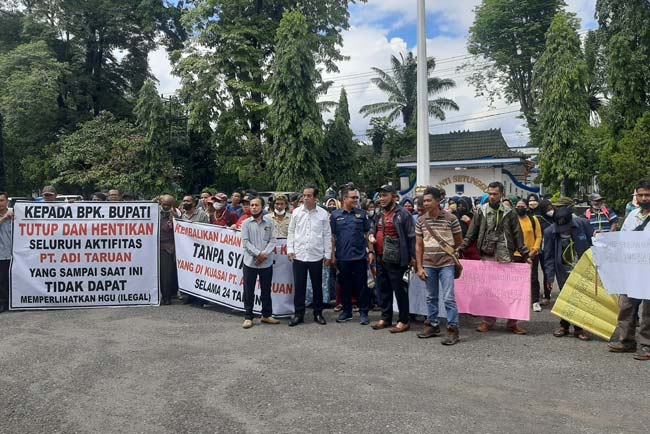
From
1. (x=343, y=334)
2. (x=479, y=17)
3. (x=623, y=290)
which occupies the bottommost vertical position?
(x=343, y=334)

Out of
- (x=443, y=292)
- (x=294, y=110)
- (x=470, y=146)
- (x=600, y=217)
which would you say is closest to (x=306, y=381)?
(x=443, y=292)

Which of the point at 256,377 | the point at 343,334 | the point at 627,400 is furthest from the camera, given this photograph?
the point at 343,334

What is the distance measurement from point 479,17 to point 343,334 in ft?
126

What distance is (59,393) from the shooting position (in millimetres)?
4961

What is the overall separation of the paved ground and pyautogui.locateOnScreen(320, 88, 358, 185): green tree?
2011cm

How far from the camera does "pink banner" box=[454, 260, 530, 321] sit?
698cm

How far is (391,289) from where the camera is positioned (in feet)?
24.1

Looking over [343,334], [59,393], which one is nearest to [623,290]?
[343,334]

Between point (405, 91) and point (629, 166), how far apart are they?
1125 inches

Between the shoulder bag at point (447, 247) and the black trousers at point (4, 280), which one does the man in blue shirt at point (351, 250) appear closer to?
the shoulder bag at point (447, 247)

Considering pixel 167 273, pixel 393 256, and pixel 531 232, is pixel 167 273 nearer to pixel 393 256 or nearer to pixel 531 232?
pixel 393 256

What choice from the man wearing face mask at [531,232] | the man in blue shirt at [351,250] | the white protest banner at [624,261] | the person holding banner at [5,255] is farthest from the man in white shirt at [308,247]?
the person holding banner at [5,255]

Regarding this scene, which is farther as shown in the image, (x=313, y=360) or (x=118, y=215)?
(x=118, y=215)

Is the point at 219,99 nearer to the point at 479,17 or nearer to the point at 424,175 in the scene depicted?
the point at 424,175
